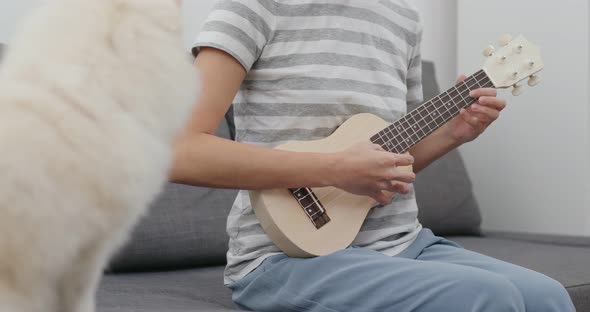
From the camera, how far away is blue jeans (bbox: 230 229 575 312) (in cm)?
101

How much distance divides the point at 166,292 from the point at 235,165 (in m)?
0.36

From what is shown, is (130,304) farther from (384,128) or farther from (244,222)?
(384,128)

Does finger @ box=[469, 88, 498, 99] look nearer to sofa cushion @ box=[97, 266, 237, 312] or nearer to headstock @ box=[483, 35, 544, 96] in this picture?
headstock @ box=[483, 35, 544, 96]

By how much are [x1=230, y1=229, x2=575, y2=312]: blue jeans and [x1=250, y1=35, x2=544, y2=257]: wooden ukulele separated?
0.03 metres

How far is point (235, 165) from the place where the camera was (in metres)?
1.11

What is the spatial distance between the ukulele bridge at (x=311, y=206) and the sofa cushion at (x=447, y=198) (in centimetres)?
95

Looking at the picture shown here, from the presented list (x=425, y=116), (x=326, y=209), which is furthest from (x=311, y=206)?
(x=425, y=116)

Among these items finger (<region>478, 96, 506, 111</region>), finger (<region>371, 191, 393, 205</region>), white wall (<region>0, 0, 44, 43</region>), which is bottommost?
white wall (<region>0, 0, 44, 43</region>)

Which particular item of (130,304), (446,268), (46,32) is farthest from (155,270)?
(46,32)

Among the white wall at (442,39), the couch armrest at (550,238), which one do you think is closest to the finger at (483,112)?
the couch armrest at (550,238)

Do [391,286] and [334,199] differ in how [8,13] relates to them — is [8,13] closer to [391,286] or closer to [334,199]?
[334,199]

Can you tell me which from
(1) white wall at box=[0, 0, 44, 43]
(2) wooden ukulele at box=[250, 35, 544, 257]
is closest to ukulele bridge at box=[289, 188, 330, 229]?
(2) wooden ukulele at box=[250, 35, 544, 257]

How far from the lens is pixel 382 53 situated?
4.26 ft

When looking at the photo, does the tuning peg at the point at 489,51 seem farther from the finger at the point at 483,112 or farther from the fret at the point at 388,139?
the fret at the point at 388,139
